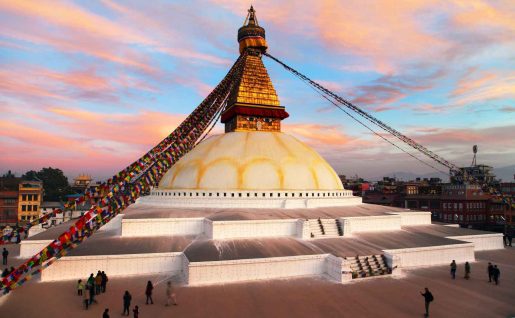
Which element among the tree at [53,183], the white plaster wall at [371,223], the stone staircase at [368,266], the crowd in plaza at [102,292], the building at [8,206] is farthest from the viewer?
the tree at [53,183]

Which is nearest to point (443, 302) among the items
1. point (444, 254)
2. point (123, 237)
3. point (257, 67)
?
point (444, 254)

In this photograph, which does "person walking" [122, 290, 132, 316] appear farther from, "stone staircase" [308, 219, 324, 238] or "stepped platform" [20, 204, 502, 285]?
"stone staircase" [308, 219, 324, 238]

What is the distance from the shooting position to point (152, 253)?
14172 millimetres

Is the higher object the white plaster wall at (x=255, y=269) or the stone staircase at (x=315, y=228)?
the stone staircase at (x=315, y=228)

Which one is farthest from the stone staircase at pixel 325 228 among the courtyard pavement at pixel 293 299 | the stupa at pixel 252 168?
the courtyard pavement at pixel 293 299

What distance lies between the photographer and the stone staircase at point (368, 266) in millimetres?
13630

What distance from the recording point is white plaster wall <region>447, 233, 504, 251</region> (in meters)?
18.8

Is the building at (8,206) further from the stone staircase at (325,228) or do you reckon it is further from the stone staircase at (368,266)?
the stone staircase at (368,266)

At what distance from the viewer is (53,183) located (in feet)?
223

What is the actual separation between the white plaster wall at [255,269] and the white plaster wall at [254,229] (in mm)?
3159

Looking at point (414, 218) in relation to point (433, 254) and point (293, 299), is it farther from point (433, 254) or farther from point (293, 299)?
point (293, 299)

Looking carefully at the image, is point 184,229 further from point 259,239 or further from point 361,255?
point 361,255

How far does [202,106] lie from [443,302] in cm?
2042

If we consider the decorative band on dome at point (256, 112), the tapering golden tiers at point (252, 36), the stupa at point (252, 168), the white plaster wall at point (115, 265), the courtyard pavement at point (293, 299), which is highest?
the tapering golden tiers at point (252, 36)
